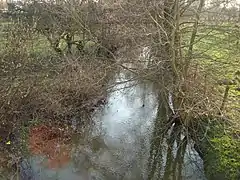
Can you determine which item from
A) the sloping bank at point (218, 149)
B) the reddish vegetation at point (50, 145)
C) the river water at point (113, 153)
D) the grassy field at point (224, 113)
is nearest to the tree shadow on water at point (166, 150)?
the river water at point (113, 153)

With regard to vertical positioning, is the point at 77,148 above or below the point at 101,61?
below

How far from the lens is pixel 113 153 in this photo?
9.17 metres

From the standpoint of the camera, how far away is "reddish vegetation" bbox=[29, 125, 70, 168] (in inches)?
338

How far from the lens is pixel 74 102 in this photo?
443 inches

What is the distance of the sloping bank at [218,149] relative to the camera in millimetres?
7203

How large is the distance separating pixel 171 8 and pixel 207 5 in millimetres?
1068

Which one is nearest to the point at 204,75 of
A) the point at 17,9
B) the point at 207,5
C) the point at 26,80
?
the point at 207,5

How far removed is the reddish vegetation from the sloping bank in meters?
4.24

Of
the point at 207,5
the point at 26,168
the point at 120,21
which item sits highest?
the point at 207,5

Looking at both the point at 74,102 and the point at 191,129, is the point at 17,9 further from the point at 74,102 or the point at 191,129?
the point at 191,129

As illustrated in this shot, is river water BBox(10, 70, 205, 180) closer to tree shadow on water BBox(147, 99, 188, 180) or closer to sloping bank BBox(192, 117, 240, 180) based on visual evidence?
tree shadow on water BBox(147, 99, 188, 180)

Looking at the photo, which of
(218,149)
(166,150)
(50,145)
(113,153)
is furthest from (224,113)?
(50,145)

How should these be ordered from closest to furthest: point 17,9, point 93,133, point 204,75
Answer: point 204,75, point 93,133, point 17,9

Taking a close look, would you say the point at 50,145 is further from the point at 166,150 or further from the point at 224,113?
the point at 224,113
